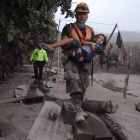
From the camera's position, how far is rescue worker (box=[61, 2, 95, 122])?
2.84 meters

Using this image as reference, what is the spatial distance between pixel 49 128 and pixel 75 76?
3.20 ft

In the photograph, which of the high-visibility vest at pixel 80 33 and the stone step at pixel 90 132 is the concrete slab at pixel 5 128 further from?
the high-visibility vest at pixel 80 33

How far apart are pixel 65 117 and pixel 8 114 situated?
3.95 ft

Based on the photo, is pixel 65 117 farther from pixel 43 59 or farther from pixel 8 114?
pixel 43 59

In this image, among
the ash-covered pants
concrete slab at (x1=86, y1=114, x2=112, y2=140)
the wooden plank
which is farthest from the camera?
the ash-covered pants

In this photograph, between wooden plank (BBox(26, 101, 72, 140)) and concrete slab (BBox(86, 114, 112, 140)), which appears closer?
concrete slab (BBox(86, 114, 112, 140))

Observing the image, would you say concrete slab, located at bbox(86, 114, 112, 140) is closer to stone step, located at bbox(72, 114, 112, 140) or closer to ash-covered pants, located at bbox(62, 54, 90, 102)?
stone step, located at bbox(72, 114, 112, 140)

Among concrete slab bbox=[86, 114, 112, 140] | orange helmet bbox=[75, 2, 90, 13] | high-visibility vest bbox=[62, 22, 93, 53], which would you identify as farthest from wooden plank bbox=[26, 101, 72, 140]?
orange helmet bbox=[75, 2, 90, 13]

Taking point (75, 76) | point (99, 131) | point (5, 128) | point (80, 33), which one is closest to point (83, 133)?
point (99, 131)

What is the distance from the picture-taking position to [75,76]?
2.90 meters

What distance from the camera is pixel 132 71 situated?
20.0 metres

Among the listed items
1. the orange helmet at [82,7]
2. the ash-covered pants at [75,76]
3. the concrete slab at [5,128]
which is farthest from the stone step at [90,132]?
the orange helmet at [82,7]

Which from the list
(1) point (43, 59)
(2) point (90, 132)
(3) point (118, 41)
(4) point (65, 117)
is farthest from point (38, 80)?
(2) point (90, 132)

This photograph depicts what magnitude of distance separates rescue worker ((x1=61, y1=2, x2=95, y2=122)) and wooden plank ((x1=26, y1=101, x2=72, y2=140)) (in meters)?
0.41
